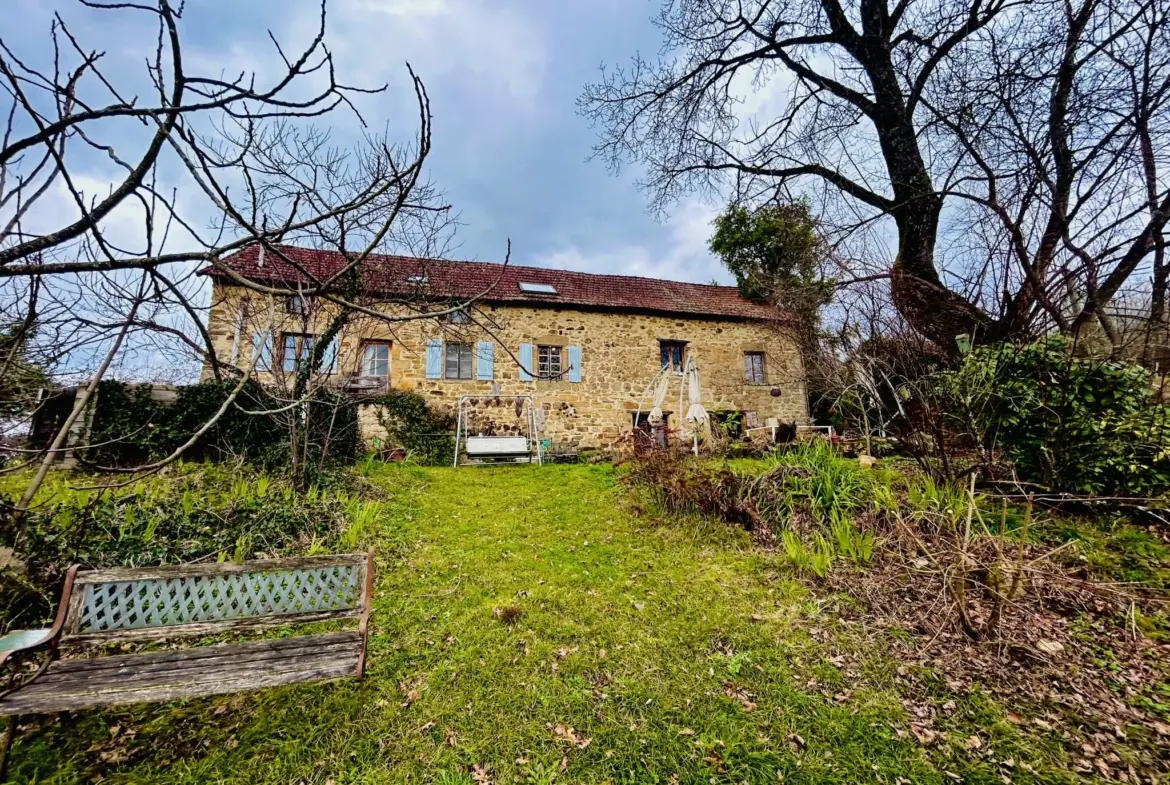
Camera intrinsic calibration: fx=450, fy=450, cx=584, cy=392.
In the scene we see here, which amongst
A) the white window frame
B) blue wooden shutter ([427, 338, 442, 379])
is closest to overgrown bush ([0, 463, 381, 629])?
the white window frame

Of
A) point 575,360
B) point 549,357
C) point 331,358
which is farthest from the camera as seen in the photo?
point 575,360

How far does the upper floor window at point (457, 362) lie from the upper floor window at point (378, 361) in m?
1.46

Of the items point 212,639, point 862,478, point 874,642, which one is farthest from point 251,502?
point 862,478

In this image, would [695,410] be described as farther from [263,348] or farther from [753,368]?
[753,368]

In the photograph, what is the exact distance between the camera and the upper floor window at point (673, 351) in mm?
14409

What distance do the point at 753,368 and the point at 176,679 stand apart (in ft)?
49.4

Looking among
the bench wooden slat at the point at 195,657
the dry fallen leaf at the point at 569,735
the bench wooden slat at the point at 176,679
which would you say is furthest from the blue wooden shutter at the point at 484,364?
the dry fallen leaf at the point at 569,735

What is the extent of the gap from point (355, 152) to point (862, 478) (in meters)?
6.94

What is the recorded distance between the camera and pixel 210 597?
9.50 ft

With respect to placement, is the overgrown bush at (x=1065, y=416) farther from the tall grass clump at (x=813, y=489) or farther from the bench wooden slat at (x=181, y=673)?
the bench wooden slat at (x=181, y=673)

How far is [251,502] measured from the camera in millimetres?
4832

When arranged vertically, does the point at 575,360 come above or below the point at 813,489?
above

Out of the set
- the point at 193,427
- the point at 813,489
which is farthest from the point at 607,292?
the point at 193,427

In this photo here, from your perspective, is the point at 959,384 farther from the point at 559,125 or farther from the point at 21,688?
the point at 21,688
